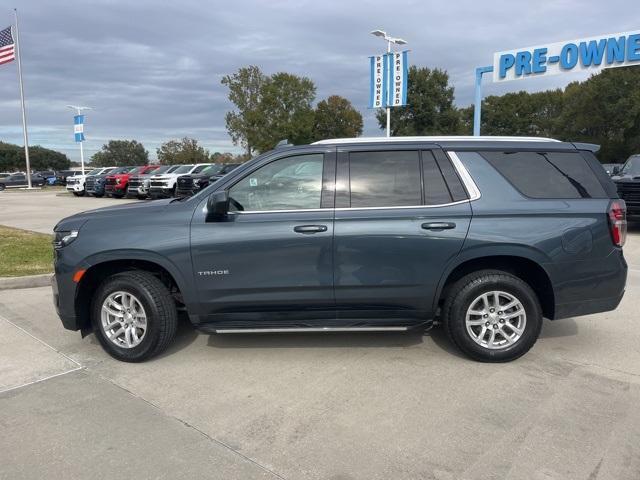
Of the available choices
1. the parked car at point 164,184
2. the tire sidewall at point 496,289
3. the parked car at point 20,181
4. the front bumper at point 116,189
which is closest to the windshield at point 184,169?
the parked car at point 164,184

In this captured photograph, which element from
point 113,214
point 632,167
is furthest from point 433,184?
point 632,167

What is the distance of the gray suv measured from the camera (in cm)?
405

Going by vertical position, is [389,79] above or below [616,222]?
above

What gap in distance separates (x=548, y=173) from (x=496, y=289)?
109 cm

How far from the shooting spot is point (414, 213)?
13.4ft

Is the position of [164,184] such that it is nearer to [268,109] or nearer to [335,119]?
[268,109]

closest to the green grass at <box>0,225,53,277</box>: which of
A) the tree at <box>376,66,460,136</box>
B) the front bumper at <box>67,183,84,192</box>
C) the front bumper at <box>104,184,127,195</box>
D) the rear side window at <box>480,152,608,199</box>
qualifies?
the rear side window at <box>480,152,608,199</box>

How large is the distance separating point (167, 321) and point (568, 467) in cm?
308

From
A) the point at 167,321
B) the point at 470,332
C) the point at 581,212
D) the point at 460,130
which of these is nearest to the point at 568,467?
the point at 470,332

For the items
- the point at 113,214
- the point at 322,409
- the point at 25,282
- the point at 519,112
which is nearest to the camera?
the point at 322,409

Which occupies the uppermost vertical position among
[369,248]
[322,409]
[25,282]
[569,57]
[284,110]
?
[284,110]

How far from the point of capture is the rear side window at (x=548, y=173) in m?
4.18

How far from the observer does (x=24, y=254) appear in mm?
8773

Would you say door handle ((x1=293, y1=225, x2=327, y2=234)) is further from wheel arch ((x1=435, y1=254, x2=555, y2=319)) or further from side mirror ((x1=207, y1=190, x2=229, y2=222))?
wheel arch ((x1=435, y1=254, x2=555, y2=319))
